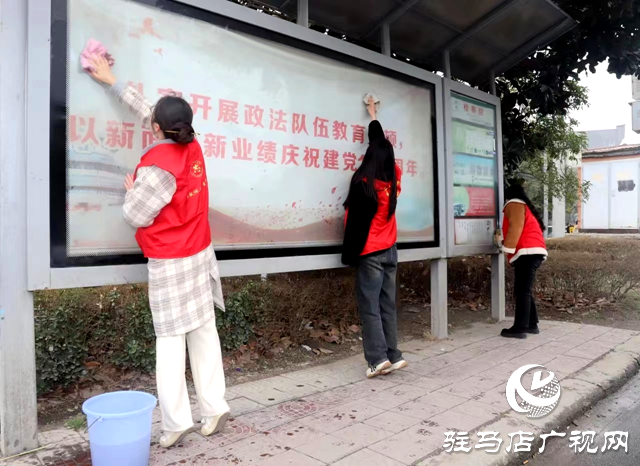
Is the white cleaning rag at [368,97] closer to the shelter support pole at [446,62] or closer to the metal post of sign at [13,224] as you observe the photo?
the shelter support pole at [446,62]

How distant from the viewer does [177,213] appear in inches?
108

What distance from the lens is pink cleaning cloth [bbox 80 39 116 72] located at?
9.02ft

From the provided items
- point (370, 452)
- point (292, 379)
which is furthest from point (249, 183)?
point (370, 452)

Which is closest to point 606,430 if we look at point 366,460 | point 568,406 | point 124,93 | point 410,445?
point 568,406

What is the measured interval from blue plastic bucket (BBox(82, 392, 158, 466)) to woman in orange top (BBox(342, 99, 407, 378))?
1.95 meters

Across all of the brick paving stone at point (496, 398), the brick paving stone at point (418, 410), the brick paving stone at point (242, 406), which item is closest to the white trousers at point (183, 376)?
the brick paving stone at point (242, 406)

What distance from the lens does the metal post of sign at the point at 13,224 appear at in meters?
2.49

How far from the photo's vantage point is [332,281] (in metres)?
5.35

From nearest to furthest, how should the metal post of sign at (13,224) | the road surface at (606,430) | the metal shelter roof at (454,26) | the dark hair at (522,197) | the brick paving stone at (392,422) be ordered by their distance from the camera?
the metal post of sign at (13,224) < the road surface at (606,430) < the brick paving stone at (392,422) < the metal shelter roof at (454,26) < the dark hair at (522,197)

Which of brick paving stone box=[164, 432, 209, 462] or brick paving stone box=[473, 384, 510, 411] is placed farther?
brick paving stone box=[473, 384, 510, 411]

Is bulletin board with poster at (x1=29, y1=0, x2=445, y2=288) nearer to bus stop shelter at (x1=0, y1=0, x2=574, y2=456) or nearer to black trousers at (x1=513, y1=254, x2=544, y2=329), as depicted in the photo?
bus stop shelter at (x1=0, y1=0, x2=574, y2=456)

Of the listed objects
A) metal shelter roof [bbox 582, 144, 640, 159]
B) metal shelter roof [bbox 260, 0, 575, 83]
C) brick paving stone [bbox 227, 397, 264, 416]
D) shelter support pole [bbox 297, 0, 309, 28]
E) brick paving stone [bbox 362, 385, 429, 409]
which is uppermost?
metal shelter roof [bbox 582, 144, 640, 159]

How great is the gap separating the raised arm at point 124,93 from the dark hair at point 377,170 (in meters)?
1.69

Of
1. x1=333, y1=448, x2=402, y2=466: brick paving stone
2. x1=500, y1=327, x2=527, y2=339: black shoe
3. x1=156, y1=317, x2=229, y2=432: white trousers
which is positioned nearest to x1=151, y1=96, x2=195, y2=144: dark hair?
x1=156, y1=317, x2=229, y2=432: white trousers
